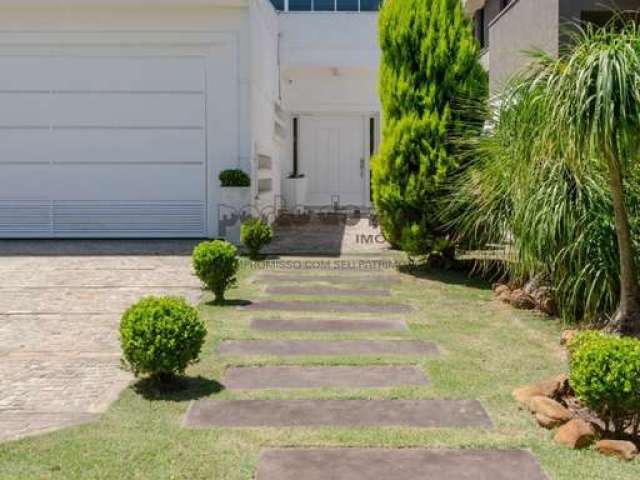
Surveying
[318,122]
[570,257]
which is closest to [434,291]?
[570,257]

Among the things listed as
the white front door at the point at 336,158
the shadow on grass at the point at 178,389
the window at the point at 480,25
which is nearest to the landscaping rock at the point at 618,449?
the shadow on grass at the point at 178,389

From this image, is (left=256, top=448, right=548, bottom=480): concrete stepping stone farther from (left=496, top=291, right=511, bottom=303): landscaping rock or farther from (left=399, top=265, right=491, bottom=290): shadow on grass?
(left=399, top=265, right=491, bottom=290): shadow on grass

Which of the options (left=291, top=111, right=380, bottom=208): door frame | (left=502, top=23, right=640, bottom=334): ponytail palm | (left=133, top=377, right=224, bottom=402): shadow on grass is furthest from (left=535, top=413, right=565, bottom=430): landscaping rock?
(left=291, top=111, right=380, bottom=208): door frame

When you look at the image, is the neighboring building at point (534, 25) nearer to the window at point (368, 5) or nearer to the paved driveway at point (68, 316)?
the paved driveway at point (68, 316)

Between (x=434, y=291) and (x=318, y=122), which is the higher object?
(x=318, y=122)

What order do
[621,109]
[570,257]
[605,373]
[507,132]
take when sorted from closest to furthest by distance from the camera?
[605,373] < [621,109] < [570,257] < [507,132]

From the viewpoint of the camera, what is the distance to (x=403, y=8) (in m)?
10.9

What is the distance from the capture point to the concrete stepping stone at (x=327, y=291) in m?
9.52

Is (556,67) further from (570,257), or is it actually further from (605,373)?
(605,373)

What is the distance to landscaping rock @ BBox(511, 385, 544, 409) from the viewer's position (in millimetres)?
5111

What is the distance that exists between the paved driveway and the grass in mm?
351

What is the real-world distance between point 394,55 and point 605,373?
736cm

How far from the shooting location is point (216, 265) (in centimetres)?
881

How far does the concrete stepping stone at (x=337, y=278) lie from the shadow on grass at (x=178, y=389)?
16.0ft
